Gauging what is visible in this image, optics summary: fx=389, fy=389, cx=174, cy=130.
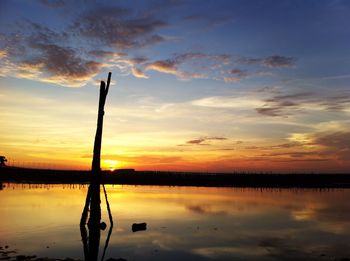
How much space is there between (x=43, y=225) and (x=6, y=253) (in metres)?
9.06

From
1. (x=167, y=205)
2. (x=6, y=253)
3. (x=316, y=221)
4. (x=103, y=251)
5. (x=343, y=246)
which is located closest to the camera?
(x=6, y=253)

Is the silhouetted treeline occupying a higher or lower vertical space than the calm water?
higher

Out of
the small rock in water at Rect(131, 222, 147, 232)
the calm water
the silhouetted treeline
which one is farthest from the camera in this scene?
the silhouetted treeline

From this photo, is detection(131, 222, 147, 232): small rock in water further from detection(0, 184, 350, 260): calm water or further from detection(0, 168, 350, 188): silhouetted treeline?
detection(0, 168, 350, 188): silhouetted treeline

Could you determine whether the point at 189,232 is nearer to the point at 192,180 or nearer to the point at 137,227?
the point at 137,227

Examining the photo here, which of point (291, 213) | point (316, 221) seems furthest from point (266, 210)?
point (316, 221)

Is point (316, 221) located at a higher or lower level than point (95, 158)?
lower

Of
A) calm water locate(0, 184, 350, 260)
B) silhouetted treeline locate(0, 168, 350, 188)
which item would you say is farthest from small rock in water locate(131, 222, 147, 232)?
silhouetted treeline locate(0, 168, 350, 188)

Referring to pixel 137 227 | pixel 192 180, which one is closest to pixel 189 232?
pixel 137 227

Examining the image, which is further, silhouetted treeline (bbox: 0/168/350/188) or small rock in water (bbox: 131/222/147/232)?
silhouetted treeline (bbox: 0/168/350/188)

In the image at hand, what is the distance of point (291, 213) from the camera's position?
37.3 metres

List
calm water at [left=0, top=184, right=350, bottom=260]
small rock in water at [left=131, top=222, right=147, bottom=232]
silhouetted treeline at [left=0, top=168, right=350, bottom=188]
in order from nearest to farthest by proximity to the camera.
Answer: calm water at [left=0, top=184, right=350, bottom=260]
small rock in water at [left=131, top=222, right=147, bottom=232]
silhouetted treeline at [left=0, top=168, right=350, bottom=188]

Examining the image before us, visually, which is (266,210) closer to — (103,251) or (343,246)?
(343,246)

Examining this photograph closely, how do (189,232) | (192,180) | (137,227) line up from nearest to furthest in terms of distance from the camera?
(137,227)
(189,232)
(192,180)
